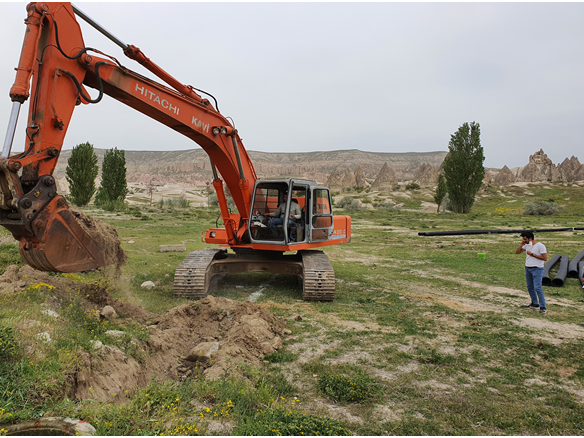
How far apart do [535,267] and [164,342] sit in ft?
26.6

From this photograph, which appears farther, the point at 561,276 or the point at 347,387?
the point at 561,276

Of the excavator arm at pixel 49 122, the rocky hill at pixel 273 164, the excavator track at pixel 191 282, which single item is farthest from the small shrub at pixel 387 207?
the rocky hill at pixel 273 164

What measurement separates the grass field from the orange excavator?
942mm

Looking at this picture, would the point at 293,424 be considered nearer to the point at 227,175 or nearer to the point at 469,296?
the point at 227,175

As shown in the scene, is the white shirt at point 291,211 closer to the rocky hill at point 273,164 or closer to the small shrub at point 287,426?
the small shrub at point 287,426

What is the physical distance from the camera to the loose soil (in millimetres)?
4609

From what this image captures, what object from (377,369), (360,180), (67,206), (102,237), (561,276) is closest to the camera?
(67,206)

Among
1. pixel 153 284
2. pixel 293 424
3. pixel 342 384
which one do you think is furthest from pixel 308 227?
pixel 293 424

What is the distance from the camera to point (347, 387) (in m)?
4.79

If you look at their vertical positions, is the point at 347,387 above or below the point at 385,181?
below

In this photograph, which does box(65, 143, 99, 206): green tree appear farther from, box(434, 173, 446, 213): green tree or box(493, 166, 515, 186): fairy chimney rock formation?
box(493, 166, 515, 186): fairy chimney rock formation

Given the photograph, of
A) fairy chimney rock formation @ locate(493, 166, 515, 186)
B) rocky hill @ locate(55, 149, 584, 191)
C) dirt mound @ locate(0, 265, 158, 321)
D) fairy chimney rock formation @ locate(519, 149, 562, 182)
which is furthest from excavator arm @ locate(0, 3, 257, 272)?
fairy chimney rock formation @ locate(519, 149, 562, 182)

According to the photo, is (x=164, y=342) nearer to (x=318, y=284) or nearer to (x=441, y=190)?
(x=318, y=284)

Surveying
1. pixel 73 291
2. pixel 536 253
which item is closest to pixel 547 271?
pixel 536 253
